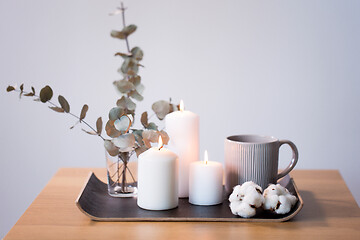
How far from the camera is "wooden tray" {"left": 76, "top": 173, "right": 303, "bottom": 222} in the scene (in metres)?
0.86

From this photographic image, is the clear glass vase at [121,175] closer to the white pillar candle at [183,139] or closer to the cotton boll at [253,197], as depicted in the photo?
the white pillar candle at [183,139]

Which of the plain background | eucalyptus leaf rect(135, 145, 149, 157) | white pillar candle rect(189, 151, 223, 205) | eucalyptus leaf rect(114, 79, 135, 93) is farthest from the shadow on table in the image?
the plain background

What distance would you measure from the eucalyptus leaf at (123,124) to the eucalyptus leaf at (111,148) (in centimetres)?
4

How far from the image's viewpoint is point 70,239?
2.61 feet

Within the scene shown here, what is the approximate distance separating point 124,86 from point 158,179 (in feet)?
0.72

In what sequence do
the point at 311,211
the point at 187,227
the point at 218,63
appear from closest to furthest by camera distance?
the point at 187,227, the point at 311,211, the point at 218,63

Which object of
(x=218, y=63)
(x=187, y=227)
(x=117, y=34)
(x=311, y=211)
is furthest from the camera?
(x=218, y=63)

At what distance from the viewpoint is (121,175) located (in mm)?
1040

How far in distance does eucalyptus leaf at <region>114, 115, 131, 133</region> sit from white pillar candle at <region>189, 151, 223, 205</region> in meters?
0.14

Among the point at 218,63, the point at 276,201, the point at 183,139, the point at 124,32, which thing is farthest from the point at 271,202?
the point at 218,63

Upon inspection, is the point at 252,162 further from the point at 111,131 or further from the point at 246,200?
the point at 111,131

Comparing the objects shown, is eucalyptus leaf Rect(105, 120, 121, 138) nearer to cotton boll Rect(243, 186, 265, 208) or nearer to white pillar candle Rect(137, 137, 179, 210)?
white pillar candle Rect(137, 137, 179, 210)

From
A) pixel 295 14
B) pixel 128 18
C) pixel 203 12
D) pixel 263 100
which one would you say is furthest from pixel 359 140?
pixel 128 18

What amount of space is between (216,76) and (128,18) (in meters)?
0.44
